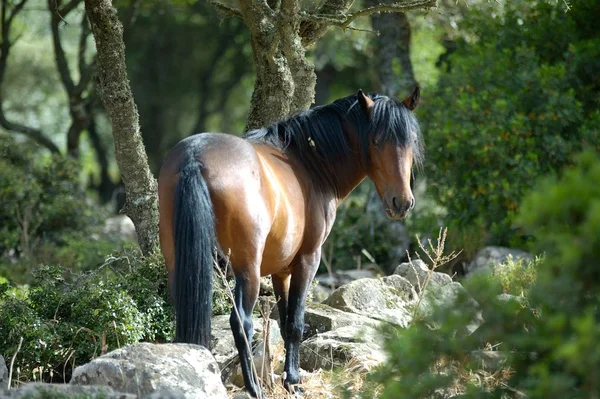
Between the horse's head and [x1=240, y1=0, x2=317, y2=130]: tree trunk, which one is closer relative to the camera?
the horse's head

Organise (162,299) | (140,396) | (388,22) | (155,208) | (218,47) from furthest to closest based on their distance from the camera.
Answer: (218,47), (388,22), (155,208), (162,299), (140,396)

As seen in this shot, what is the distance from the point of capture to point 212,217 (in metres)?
4.99

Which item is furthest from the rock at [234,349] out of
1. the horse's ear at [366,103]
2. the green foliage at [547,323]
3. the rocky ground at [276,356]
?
the green foliage at [547,323]

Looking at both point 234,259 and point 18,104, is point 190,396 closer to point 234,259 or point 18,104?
point 234,259

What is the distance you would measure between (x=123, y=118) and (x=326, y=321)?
217 centimetres

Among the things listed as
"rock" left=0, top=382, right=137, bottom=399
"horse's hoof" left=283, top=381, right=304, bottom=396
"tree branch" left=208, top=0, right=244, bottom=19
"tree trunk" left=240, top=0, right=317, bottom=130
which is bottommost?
"horse's hoof" left=283, top=381, right=304, bottom=396

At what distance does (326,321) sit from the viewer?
6.68m

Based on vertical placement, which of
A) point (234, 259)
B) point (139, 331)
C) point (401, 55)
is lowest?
point (139, 331)

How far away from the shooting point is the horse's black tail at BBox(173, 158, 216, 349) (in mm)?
4898

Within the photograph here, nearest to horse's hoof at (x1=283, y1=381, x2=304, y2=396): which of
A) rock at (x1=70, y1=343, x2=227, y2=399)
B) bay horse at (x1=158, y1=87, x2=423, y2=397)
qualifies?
bay horse at (x1=158, y1=87, x2=423, y2=397)

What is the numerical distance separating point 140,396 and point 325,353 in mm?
2062

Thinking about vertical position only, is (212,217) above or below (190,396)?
above

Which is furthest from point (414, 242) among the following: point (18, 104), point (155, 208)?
point (18, 104)

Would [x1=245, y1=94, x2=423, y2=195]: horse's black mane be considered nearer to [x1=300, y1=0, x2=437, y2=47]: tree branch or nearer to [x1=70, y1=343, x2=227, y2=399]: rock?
[x1=300, y1=0, x2=437, y2=47]: tree branch
